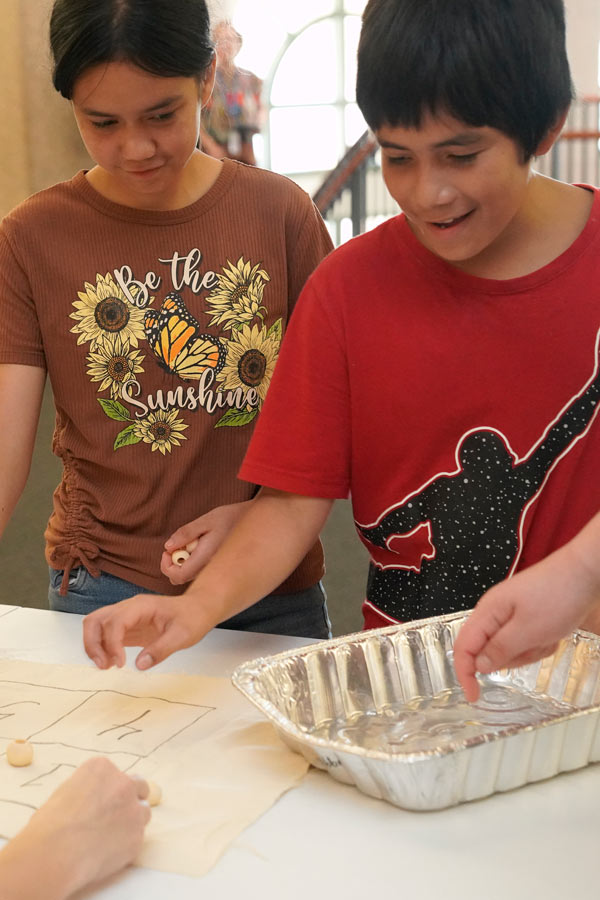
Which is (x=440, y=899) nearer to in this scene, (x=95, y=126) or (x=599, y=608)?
(x=599, y=608)

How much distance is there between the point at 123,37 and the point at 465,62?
16.8 inches

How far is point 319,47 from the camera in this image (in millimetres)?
6723

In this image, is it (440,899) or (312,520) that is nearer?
(440,899)

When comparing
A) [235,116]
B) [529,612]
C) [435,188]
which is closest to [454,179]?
[435,188]

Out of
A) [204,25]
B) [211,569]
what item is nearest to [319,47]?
[204,25]

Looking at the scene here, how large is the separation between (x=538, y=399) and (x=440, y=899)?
52cm

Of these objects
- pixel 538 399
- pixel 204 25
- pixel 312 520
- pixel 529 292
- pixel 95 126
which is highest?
pixel 204 25

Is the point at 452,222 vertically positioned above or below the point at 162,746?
above

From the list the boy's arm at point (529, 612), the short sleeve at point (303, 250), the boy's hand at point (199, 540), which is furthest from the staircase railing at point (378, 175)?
the boy's arm at point (529, 612)

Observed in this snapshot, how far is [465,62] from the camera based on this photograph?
85 cm

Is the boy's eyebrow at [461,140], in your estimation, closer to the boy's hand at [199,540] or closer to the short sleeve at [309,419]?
the short sleeve at [309,419]

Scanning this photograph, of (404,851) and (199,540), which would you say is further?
(199,540)

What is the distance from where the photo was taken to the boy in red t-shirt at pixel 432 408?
96cm

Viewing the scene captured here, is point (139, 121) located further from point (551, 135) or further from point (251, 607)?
point (251, 607)
